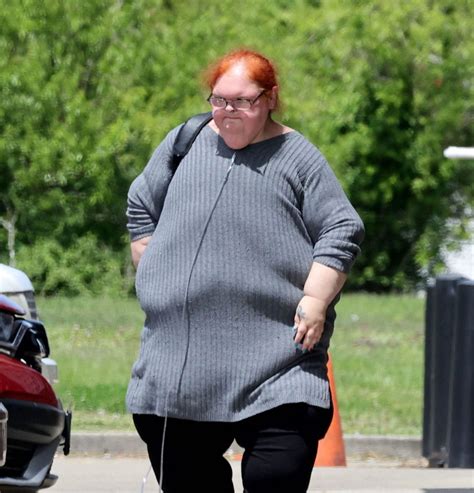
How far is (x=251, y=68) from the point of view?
435cm

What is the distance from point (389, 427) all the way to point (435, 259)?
14.5 m

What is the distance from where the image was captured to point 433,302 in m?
8.84

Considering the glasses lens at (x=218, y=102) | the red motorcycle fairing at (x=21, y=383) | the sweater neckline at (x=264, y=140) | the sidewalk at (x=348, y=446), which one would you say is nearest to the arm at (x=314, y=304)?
the sweater neckline at (x=264, y=140)

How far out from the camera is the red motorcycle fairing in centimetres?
518

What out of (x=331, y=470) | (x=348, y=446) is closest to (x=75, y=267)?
(x=348, y=446)

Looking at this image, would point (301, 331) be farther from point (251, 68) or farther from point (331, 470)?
point (331, 470)

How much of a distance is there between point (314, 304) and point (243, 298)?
20 centimetres

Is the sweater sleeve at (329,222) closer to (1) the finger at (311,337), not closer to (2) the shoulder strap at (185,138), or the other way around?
(1) the finger at (311,337)

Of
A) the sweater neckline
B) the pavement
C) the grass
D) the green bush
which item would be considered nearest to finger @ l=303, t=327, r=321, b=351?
the sweater neckline

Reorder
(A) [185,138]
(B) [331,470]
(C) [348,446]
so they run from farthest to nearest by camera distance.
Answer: (C) [348,446] < (B) [331,470] < (A) [185,138]

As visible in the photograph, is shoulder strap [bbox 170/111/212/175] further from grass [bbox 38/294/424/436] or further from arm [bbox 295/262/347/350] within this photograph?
grass [bbox 38/294/424/436]

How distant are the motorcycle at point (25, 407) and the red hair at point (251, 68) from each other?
1.35 metres

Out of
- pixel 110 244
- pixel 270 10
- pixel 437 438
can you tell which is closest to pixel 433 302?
pixel 437 438

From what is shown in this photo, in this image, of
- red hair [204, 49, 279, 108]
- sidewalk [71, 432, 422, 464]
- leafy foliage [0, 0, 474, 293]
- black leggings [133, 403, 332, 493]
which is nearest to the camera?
black leggings [133, 403, 332, 493]
